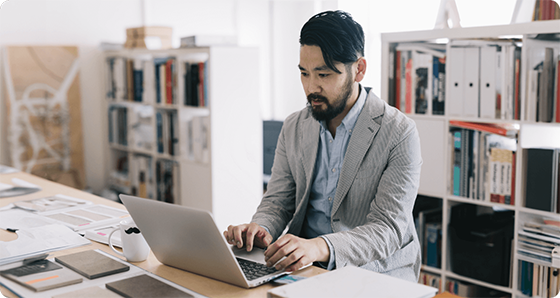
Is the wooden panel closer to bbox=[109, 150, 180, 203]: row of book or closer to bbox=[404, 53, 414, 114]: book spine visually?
bbox=[109, 150, 180, 203]: row of book

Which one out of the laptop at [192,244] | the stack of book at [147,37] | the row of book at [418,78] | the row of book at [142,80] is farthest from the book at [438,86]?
the stack of book at [147,37]

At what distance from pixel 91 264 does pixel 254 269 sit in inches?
18.0

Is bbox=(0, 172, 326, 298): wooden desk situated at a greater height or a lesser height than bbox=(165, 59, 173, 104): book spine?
lesser

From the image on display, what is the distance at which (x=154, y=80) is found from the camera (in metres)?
3.91

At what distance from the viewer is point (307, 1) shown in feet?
15.0

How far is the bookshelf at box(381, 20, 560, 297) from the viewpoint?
7.03 ft

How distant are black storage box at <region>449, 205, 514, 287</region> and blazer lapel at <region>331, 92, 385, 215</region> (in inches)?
39.3

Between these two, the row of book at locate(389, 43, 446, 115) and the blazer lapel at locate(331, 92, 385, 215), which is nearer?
the blazer lapel at locate(331, 92, 385, 215)

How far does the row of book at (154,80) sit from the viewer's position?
354 cm

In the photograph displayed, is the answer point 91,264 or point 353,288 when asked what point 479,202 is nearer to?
point 353,288

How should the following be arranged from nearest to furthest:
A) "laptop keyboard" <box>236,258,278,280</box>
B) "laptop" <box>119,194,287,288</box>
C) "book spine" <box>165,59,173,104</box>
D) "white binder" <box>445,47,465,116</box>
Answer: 1. "laptop" <box>119,194,287,288</box>
2. "laptop keyboard" <box>236,258,278,280</box>
3. "white binder" <box>445,47,465,116</box>
4. "book spine" <box>165,59,173,104</box>

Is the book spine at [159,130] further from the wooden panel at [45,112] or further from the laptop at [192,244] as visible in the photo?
the laptop at [192,244]

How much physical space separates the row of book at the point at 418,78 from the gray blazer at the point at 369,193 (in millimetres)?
826

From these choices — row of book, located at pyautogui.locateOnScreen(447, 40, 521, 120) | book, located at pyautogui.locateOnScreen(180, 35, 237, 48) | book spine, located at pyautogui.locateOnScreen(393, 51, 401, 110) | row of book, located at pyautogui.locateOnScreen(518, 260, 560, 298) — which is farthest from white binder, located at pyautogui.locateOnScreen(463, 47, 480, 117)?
book, located at pyautogui.locateOnScreen(180, 35, 237, 48)
